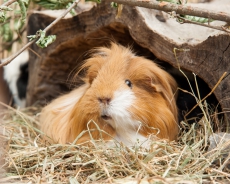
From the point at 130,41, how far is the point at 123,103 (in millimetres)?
830

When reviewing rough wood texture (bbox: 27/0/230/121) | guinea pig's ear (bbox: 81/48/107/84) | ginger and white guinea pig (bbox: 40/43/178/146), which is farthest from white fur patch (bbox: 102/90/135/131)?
rough wood texture (bbox: 27/0/230/121)

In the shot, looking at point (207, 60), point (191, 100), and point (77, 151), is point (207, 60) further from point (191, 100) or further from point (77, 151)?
point (77, 151)

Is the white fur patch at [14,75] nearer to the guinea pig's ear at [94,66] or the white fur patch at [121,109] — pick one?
the guinea pig's ear at [94,66]

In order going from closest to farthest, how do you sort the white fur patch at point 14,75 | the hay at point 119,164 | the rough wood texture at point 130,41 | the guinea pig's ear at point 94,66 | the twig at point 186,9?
1. the hay at point 119,164
2. the twig at point 186,9
3. the rough wood texture at point 130,41
4. the guinea pig's ear at point 94,66
5. the white fur patch at point 14,75

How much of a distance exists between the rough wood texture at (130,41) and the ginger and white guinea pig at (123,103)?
6.2 inches

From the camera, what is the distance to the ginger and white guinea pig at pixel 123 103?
6.88ft

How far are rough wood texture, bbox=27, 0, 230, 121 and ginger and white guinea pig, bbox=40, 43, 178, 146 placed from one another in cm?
16

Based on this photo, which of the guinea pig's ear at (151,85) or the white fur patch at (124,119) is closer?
the white fur patch at (124,119)

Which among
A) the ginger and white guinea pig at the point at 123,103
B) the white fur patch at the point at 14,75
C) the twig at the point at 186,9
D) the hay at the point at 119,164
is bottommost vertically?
the white fur patch at the point at 14,75

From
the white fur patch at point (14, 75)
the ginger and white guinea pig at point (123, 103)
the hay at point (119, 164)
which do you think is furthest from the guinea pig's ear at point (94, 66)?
the white fur patch at point (14, 75)

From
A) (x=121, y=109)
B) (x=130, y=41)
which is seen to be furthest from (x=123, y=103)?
(x=130, y=41)

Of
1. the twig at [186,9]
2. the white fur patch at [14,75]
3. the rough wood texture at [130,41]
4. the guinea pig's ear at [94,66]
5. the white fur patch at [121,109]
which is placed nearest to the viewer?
the twig at [186,9]

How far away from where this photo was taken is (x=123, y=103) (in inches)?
82.0

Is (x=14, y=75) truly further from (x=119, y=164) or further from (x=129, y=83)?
(x=119, y=164)
